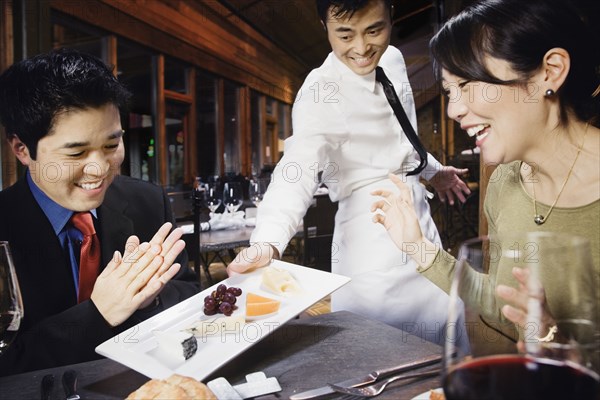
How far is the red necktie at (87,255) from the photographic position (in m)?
1.46

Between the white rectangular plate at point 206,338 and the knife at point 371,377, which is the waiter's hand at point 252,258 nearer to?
the white rectangular plate at point 206,338

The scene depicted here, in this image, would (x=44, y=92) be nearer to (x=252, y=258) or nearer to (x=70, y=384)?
(x=252, y=258)

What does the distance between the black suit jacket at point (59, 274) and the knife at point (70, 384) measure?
33 cm

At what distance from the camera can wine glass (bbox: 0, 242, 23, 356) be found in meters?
0.78

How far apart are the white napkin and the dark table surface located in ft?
7.22

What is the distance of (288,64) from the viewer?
27.7ft

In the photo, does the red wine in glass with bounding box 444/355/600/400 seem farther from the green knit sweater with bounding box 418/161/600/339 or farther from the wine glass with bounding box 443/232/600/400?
the green knit sweater with bounding box 418/161/600/339

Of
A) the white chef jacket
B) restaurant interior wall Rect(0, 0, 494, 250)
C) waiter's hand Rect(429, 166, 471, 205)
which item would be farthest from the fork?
restaurant interior wall Rect(0, 0, 494, 250)

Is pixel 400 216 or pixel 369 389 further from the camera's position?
pixel 400 216

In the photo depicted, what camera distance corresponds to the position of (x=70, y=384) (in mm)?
808

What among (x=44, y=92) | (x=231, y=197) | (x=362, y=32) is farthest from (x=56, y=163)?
(x=231, y=197)

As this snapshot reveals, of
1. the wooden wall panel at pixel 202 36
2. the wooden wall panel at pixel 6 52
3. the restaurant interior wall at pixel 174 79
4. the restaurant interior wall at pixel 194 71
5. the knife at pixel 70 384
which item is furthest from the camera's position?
the wooden wall panel at pixel 202 36

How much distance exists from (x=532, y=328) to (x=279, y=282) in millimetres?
806

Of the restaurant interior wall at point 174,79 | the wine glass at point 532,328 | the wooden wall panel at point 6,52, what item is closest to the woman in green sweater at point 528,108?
the wine glass at point 532,328
